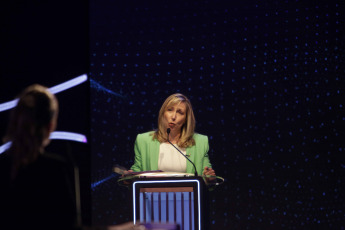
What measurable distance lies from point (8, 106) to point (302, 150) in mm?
2969

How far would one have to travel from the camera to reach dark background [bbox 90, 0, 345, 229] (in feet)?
15.0

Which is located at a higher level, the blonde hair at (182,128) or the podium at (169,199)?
the blonde hair at (182,128)

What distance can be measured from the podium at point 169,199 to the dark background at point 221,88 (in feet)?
5.38

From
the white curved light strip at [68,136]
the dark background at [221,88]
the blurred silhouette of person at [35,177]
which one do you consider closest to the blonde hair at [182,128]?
the dark background at [221,88]

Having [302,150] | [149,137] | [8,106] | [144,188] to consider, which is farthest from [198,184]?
[8,106]

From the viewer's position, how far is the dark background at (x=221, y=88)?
4.57 metres

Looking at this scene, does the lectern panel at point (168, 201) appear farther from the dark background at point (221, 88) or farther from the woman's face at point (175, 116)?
the dark background at point (221, 88)

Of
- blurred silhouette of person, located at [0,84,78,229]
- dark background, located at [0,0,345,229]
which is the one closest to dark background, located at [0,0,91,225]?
dark background, located at [0,0,345,229]

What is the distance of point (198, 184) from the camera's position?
2988 millimetres

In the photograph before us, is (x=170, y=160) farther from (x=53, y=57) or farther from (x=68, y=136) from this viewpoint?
(x=53, y=57)

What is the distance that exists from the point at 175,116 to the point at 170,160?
1.27ft

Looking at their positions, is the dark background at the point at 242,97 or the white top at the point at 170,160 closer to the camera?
the white top at the point at 170,160

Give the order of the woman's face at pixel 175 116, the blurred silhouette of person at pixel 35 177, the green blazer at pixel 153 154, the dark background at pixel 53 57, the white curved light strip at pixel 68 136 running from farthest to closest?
the white curved light strip at pixel 68 136 < the dark background at pixel 53 57 < the woman's face at pixel 175 116 < the green blazer at pixel 153 154 < the blurred silhouette of person at pixel 35 177

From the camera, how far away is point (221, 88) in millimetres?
4684
